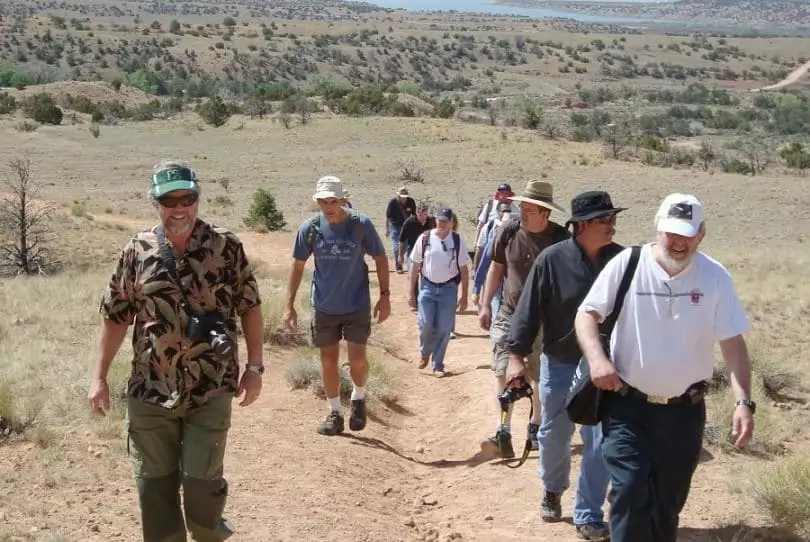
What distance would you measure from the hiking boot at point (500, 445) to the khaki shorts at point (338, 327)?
44.5 inches

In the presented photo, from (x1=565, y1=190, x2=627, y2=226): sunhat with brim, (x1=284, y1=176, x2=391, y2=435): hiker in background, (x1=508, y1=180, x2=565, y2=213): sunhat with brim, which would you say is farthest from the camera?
(x1=284, y1=176, x2=391, y2=435): hiker in background

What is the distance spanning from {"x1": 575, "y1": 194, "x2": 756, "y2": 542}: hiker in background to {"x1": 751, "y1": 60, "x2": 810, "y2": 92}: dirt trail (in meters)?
93.9

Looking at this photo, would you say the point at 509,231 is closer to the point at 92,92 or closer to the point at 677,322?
the point at 677,322

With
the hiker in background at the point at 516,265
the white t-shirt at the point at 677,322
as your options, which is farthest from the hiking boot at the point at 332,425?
the white t-shirt at the point at 677,322

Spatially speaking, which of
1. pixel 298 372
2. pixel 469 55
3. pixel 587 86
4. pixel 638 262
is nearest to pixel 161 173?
pixel 638 262

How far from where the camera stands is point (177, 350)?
4.03m

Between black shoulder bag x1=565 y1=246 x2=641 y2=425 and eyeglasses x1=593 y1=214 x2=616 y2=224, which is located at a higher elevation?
eyeglasses x1=593 y1=214 x2=616 y2=224

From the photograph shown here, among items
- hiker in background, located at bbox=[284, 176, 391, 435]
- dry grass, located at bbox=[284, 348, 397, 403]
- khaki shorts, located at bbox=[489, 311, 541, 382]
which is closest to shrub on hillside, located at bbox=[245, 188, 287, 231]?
dry grass, located at bbox=[284, 348, 397, 403]

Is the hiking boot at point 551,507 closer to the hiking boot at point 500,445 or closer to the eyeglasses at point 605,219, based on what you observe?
the hiking boot at point 500,445

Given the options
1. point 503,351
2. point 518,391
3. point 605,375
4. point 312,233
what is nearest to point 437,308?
point 503,351

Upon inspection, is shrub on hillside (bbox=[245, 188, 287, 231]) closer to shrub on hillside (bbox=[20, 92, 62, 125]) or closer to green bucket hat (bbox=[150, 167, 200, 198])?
green bucket hat (bbox=[150, 167, 200, 198])

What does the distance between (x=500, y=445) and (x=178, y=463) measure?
273cm

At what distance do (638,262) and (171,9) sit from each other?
16790 centimetres

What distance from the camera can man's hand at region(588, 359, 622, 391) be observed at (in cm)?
392
